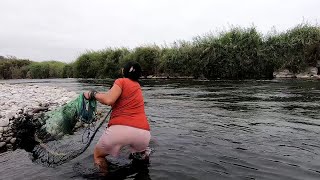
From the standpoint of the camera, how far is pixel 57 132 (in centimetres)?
705

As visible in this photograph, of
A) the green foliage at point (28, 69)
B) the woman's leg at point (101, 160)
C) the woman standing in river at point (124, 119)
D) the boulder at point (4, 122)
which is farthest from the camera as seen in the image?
the green foliage at point (28, 69)

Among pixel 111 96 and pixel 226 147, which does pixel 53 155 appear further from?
pixel 226 147

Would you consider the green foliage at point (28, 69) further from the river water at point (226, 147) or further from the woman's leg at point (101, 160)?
the woman's leg at point (101, 160)

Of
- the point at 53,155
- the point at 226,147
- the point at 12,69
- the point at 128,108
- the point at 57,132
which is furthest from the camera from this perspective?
the point at 12,69

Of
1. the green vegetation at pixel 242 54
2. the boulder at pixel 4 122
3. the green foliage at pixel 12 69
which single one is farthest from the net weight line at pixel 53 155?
the green foliage at pixel 12 69

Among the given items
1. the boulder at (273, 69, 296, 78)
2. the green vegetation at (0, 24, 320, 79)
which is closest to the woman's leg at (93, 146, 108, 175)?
the green vegetation at (0, 24, 320, 79)

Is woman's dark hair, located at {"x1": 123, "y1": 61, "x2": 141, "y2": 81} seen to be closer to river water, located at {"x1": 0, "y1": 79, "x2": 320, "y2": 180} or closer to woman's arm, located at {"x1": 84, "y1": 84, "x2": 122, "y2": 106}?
woman's arm, located at {"x1": 84, "y1": 84, "x2": 122, "y2": 106}

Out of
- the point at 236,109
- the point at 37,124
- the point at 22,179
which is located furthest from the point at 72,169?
the point at 236,109

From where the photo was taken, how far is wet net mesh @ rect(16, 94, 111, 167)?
21.2 feet

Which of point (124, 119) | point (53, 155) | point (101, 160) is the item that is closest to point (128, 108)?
point (124, 119)

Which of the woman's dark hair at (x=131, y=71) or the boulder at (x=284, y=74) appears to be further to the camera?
the boulder at (x=284, y=74)

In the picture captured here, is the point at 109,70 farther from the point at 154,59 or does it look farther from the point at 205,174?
the point at 205,174

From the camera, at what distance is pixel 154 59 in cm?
3756

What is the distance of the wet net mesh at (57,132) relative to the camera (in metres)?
6.47
